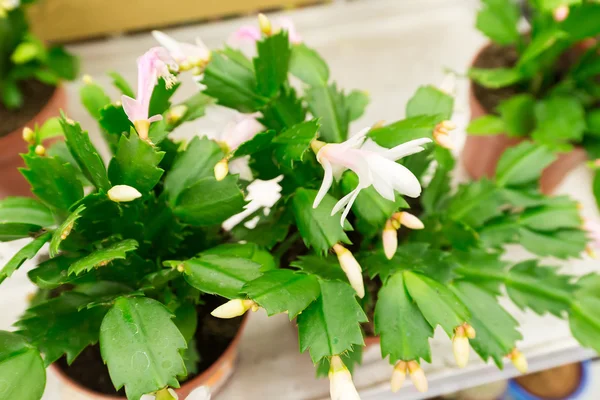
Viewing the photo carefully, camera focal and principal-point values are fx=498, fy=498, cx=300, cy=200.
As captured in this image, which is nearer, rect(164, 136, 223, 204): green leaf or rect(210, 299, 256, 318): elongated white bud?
rect(210, 299, 256, 318): elongated white bud

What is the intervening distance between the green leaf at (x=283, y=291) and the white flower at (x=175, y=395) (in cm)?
12

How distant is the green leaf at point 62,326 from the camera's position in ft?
1.73

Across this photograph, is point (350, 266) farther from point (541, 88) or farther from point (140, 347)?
point (541, 88)

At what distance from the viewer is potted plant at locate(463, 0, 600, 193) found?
0.89 metres

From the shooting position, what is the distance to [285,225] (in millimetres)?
652

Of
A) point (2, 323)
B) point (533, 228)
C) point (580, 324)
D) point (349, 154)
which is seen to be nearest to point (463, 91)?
point (533, 228)

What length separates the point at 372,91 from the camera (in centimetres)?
122

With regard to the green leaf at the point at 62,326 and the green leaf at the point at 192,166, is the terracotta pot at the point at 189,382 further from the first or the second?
the green leaf at the point at 192,166

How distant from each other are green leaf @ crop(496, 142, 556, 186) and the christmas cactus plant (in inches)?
35.9

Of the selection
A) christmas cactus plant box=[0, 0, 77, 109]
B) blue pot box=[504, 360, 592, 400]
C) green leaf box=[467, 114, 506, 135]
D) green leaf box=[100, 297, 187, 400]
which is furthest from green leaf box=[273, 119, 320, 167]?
blue pot box=[504, 360, 592, 400]

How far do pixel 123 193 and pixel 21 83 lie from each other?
32.1 inches

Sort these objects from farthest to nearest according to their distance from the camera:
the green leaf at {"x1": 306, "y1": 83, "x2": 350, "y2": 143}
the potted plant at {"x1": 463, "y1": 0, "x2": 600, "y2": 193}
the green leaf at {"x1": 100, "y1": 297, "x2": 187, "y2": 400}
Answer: the potted plant at {"x1": 463, "y1": 0, "x2": 600, "y2": 193}, the green leaf at {"x1": 306, "y1": 83, "x2": 350, "y2": 143}, the green leaf at {"x1": 100, "y1": 297, "x2": 187, "y2": 400}

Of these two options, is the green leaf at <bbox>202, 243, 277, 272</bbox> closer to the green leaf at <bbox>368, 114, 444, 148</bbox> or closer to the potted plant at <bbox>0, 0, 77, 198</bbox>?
the green leaf at <bbox>368, 114, 444, 148</bbox>

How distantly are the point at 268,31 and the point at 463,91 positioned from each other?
28.3 inches
